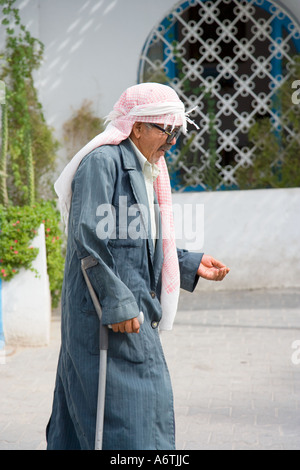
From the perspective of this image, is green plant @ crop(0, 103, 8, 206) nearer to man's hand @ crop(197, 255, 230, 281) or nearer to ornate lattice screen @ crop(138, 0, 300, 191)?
ornate lattice screen @ crop(138, 0, 300, 191)

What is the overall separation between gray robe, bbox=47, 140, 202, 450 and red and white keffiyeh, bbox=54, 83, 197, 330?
0.07 metres

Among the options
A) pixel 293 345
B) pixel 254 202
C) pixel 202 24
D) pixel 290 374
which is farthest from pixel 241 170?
pixel 290 374

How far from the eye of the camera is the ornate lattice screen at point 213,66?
26.7 feet

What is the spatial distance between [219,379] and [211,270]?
2.09 m

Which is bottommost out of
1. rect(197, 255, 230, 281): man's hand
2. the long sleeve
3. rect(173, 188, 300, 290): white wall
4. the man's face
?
rect(173, 188, 300, 290): white wall

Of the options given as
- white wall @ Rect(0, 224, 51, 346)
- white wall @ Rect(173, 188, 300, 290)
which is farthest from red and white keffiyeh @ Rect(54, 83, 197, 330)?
white wall @ Rect(173, 188, 300, 290)

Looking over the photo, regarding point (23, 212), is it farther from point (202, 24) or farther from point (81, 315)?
point (202, 24)

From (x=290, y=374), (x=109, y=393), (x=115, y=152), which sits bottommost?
(x=290, y=374)

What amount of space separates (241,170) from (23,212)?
10.3 ft

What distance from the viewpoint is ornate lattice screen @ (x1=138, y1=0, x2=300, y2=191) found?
26.7 ft

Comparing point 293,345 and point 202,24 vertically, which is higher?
point 202,24

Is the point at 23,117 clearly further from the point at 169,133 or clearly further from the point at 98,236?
the point at 98,236

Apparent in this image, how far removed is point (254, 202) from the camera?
8078 mm

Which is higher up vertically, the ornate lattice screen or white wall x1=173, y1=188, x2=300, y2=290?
the ornate lattice screen
